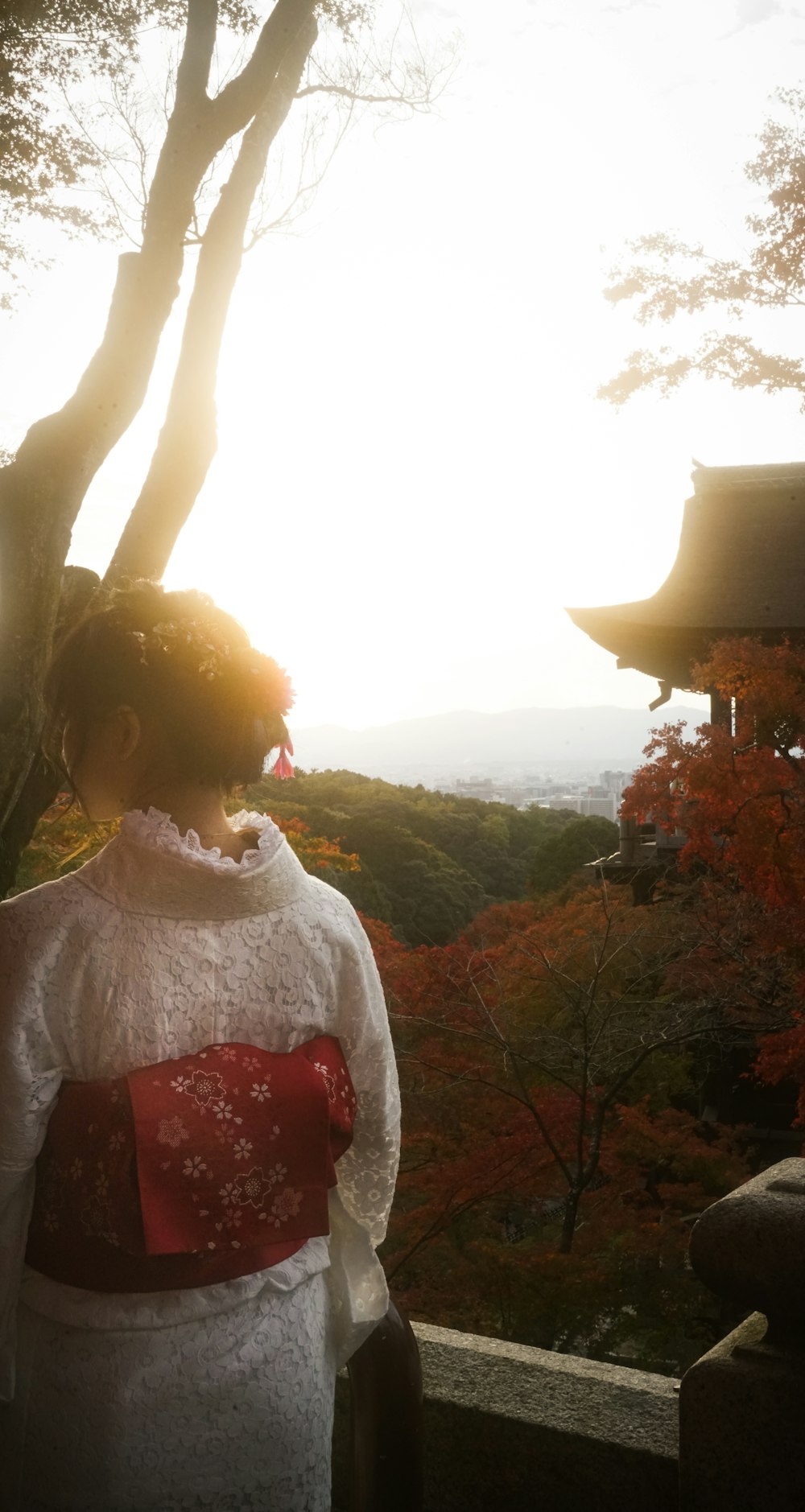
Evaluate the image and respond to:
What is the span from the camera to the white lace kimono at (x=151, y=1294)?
4.45ft

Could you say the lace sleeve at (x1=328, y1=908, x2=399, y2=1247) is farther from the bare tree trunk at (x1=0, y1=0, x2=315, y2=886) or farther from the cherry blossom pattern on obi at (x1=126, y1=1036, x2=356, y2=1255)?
the bare tree trunk at (x1=0, y1=0, x2=315, y2=886)

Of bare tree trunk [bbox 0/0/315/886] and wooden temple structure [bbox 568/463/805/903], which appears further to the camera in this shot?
wooden temple structure [bbox 568/463/805/903]

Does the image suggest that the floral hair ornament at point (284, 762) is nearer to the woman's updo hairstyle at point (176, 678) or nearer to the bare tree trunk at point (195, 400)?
the woman's updo hairstyle at point (176, 678)

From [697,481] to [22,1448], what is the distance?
1361 cm

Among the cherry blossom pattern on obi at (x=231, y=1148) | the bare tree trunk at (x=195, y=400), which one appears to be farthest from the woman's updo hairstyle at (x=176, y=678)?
the bare tree trunk at (x=195, y=400)

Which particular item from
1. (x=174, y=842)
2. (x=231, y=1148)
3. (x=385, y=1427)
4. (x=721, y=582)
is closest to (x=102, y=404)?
(x=174, y=842)

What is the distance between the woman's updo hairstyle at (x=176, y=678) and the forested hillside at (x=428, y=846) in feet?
25.1

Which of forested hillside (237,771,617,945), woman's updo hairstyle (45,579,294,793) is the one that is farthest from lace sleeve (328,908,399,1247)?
forested hillside (237,771,617,945)

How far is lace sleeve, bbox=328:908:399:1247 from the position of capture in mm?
1608

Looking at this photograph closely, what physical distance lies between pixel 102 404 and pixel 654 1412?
270 cm

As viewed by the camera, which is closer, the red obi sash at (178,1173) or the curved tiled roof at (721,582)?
the red obi sash at (178,1173)

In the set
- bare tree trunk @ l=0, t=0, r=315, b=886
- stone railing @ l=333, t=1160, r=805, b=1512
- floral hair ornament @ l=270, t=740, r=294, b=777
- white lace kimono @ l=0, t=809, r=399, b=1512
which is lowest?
stone railing @ l=333, t=1160, r=805, b=1512

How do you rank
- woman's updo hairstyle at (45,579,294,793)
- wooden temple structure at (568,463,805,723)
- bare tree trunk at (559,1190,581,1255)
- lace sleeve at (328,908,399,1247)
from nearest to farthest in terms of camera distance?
woman's updo hairstyle at (45,579,294,793) → lace sleeve at (328,908,399,1247) → bare tree trunk at (559,1190,581,1255) → wooden temple structure at (568,463,805,723)

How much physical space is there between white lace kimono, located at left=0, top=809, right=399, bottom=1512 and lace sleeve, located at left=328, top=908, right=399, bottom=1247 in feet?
0.29
